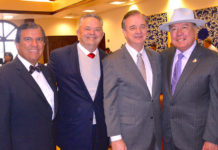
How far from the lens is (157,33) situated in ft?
27.5

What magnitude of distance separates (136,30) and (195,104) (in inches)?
33.2

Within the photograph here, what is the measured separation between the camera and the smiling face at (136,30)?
6.65 ft

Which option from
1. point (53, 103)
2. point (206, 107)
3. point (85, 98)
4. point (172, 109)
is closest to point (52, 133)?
point (53, 103)

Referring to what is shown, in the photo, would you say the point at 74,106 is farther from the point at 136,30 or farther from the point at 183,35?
the point at 183,35

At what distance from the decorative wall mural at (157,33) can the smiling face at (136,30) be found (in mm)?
6318

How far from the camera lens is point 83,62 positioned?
7.42ft

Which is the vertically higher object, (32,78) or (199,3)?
(199,3)

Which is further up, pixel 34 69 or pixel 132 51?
pixel 132 51

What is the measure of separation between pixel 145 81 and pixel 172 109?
0.36 m

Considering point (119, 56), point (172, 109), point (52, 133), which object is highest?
point (119, 56)

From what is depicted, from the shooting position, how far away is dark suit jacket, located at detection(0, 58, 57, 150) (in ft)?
5.26

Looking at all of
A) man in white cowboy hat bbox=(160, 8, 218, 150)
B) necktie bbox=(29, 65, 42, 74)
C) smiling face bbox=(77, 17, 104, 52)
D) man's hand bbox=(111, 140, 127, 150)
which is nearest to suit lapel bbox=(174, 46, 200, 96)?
man in white cowboy hat bbox=(160, 8, 218, 150)

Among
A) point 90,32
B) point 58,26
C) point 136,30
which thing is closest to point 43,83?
point 90,32

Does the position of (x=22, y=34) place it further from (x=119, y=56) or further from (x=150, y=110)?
(x=150, y=110)
